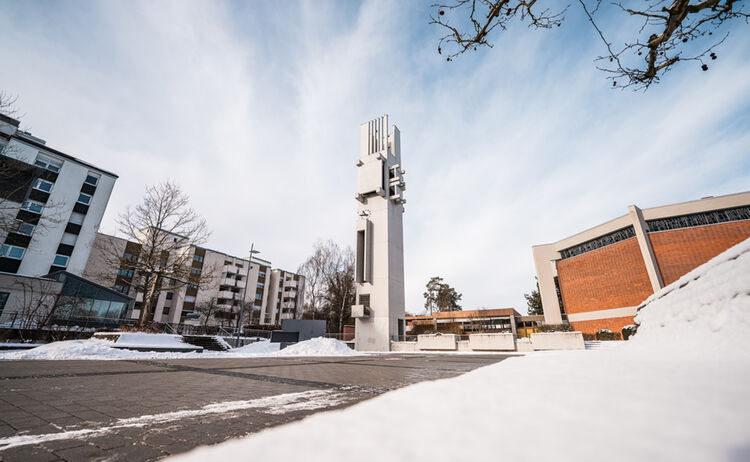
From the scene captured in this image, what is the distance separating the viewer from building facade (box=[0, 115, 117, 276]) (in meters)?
26.4

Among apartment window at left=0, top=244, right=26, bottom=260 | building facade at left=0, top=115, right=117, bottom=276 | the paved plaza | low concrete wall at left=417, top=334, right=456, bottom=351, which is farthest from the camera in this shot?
building facade at left=0, top=115, right=117, bottom=276

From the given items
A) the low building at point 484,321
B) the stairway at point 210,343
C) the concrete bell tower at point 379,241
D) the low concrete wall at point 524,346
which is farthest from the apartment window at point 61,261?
the low concrete wall at point 524,346

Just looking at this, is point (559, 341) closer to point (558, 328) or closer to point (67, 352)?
point (558, 328)

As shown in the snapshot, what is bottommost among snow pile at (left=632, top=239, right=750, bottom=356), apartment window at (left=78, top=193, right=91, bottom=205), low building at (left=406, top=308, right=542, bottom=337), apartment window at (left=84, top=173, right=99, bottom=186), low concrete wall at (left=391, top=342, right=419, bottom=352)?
low concrete wall at (left=391, top=342, right=419, bottom=352)

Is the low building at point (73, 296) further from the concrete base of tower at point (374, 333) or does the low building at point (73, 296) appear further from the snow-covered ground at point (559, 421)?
the snow-covered ground at point (559, 421)

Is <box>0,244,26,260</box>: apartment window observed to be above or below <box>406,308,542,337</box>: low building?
above

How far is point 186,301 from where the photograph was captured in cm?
4950

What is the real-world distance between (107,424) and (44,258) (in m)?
39.7

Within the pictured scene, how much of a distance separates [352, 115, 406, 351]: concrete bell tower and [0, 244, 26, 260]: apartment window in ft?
103

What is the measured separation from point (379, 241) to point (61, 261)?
3241 cm

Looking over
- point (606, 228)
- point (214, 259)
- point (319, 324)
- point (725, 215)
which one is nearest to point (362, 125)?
point (319, 324)

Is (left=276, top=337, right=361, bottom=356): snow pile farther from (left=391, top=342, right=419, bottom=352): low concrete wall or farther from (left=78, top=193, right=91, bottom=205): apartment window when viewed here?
(left=78, top=193, right=91, bottom=205): apartment window

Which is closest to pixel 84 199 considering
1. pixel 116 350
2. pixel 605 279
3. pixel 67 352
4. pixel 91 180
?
pixel 91 180

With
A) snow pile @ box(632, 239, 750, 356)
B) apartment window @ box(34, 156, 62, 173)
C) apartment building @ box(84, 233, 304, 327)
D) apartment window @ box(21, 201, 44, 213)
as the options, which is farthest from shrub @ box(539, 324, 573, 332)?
apartment window @ box(34, 156, 62, 173)
